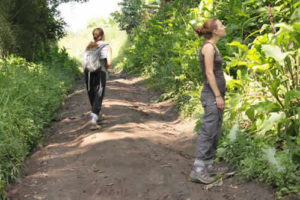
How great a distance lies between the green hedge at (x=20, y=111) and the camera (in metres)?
5.29

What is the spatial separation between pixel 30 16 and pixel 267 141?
946 cm

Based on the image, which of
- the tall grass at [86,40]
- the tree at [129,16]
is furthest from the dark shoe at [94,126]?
the tall grass at [86,40]

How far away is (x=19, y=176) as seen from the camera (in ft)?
16.9

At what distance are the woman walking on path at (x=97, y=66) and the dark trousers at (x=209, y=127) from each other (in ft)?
9.36

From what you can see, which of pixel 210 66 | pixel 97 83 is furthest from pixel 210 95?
pixel 97 83

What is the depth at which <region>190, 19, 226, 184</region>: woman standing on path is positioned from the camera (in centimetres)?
438

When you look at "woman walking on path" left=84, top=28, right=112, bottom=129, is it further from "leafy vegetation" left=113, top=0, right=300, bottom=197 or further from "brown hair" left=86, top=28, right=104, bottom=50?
"leafy vegetation" left=113, top=0, right=300, bottom=197

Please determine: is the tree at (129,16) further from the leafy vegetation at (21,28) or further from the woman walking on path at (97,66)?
the woman walking on path at (97,66)

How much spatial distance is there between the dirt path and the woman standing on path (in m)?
0.25

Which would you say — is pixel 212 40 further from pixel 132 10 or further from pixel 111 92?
pixel 132 10

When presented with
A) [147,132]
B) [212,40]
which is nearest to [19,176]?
[147,132]

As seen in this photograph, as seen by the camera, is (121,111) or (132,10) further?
(132,10)

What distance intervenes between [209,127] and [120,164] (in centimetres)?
138

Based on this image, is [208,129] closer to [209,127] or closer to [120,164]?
[209,127]
